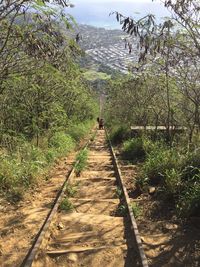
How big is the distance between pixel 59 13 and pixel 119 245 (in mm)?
5091

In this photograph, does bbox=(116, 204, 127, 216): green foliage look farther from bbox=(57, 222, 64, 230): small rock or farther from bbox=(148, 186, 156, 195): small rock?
bbox=(148, 186, 156, 195): small rock

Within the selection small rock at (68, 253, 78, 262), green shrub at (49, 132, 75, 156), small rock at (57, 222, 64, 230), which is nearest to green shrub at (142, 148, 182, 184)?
small rock at (57, 222, 64, 230)

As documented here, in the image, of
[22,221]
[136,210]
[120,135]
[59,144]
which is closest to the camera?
[22,221]

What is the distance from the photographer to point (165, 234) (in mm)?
7539

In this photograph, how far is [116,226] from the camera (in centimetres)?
784

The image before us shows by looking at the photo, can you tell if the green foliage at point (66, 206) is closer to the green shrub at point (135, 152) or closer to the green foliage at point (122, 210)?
the green foliage at point (122, 210)

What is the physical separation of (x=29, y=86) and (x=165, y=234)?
9.24 meters

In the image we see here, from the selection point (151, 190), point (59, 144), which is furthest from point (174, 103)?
point (151, 190)

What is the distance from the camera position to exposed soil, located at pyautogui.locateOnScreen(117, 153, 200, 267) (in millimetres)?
6445

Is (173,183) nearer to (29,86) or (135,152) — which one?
(29,86)

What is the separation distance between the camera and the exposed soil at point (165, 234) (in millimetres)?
6445

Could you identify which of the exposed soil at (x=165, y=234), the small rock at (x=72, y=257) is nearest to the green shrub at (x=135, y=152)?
the exposed soil at (x=165, y=234)

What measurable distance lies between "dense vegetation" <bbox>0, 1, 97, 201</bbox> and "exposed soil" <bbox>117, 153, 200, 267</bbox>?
323cm

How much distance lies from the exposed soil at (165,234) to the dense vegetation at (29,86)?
3234 mm
